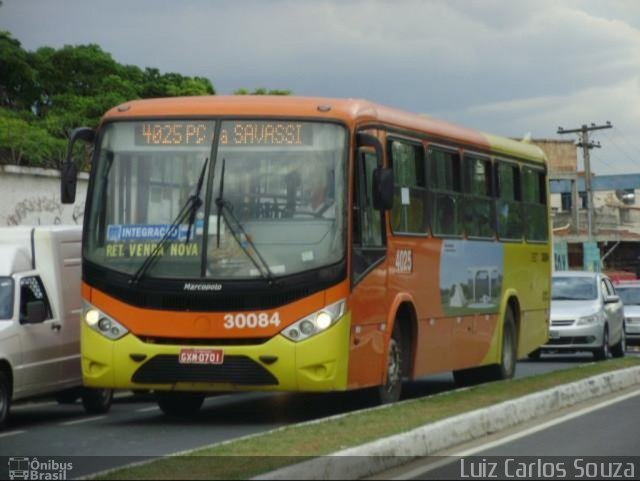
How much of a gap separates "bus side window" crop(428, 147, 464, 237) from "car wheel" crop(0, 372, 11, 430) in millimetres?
5767

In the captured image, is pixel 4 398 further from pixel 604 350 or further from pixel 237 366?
pixel 604 350

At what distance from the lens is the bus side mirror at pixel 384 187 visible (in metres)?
16.4

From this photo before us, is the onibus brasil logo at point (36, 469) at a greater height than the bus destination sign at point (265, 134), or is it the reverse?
the bus destination sign at point (265, 134)

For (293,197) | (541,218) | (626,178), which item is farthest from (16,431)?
(626,178)

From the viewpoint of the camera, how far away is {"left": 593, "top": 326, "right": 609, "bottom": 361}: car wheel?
106ft

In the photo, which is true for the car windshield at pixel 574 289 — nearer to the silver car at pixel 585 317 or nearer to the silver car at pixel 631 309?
the silver car at pixel 585 317

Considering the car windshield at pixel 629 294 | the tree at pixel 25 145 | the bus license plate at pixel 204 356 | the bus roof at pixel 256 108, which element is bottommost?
the car windshield at pixel 629 294

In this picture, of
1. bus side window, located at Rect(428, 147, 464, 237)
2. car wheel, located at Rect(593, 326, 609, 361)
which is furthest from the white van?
car wheel, located at Rect(593, 326, 609, 361)

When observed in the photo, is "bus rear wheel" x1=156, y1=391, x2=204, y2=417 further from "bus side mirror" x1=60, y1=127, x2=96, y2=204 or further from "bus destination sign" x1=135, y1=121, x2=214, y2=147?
"bus destination sign" x1=135, y1=121, x2=214, y2=147

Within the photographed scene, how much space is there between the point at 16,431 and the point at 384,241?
4543mm

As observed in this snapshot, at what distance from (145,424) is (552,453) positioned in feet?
18.4

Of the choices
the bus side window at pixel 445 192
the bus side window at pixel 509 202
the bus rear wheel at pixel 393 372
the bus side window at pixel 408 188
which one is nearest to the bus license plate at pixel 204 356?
the bus rear wheel at pixel 393 372

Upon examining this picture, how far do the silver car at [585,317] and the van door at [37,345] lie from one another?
1576 centimetres

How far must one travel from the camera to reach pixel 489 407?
15914 millimetres
